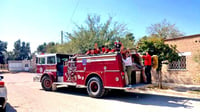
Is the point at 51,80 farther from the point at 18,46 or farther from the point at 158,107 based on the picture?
the point at 18,46

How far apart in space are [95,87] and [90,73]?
769mm

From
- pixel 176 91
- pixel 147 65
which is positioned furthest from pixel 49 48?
pixel 147 65

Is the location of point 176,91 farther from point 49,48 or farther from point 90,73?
point 49,48

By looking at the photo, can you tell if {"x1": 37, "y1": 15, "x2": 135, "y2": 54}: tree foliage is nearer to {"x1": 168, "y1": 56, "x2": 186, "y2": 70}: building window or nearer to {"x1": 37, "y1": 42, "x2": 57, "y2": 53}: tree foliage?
{"x1": 168, "y1": 56, "x2": 186, "y2": 70}: building window

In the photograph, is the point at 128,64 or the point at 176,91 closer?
the point at 128,64

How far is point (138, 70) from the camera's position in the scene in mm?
9477

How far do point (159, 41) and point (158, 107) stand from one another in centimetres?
599

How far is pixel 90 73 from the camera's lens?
964 centimetres

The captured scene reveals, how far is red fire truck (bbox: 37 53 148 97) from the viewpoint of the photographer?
28.4ft

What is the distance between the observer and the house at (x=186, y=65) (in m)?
13.9

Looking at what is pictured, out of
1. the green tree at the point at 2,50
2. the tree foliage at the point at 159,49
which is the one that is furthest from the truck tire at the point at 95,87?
the green tree at the point at 2,50

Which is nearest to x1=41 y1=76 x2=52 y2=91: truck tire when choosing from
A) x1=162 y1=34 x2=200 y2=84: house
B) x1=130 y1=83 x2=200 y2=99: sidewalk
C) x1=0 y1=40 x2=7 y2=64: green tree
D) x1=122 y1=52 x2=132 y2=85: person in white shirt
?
x1=130 y1=83 x2=200 y2=99: sidewalk

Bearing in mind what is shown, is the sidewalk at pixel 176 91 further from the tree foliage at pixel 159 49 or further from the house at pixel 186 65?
the house at pixel 186 65

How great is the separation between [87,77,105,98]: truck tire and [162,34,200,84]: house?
807 centimetres
